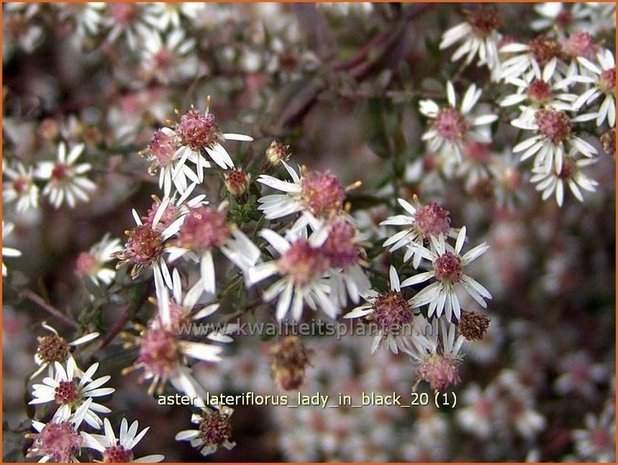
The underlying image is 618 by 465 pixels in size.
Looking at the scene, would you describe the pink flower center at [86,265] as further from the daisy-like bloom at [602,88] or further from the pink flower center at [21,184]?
the daisy-like bloom at [602,88]

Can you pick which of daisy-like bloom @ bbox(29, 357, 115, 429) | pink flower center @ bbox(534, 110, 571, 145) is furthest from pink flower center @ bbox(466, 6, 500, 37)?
daisy-like bloom @ bbox(29, 357, 115, 429)

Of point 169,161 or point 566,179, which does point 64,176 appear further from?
point 566,179

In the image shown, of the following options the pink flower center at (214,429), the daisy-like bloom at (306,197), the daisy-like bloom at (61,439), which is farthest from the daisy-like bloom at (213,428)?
the daisy-like bloom at (306,197)

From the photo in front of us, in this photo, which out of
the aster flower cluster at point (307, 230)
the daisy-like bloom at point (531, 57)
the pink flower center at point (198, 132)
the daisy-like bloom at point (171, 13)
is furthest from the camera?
the daisy-like bloom at point (171, 13)

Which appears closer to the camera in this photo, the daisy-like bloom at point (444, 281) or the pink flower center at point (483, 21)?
the daisy-like bloom at point (444, 281)

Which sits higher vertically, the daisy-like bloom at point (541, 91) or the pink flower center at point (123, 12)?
the pink flower center at point (123, 12)

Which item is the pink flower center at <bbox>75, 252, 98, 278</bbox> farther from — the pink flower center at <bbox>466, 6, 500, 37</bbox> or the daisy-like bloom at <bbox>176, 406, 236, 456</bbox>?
the pink flower center at <bbox>466, 6, 500, 37</bbox>

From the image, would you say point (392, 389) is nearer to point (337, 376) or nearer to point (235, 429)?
point (337, 376)

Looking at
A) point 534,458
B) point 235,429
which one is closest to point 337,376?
point 235,429
